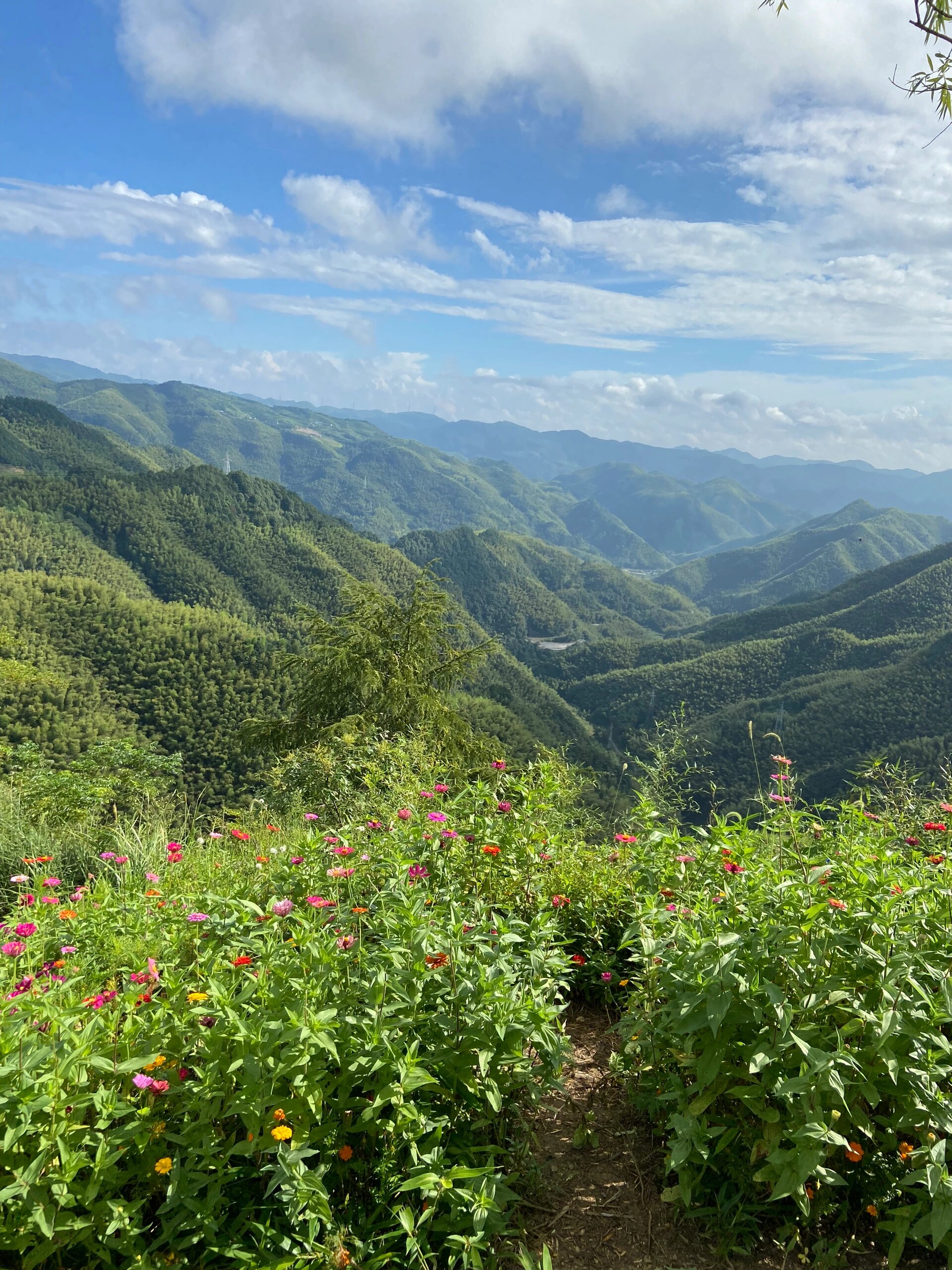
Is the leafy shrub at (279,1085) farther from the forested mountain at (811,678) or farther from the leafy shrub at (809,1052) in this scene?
the forested mountain at (811,678)

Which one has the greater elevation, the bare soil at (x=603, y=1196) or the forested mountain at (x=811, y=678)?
the bare soil at (x=603, y=1196)

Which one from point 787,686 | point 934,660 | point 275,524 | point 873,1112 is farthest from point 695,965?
point 275,524

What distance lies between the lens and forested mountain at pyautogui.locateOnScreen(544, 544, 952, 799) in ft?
219

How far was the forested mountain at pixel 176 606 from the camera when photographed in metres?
48.3

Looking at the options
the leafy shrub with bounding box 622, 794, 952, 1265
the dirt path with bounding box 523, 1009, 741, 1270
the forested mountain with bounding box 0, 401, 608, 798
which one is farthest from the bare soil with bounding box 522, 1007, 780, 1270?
the forested mountain with bounding box 0, 401, 608, 798

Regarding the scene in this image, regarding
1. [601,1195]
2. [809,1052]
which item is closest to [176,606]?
[601,1195]

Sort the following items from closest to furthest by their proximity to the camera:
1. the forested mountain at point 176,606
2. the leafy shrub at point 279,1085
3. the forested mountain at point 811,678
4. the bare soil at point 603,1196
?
the leafy shrub at point 279,1085 → the bare soil at point 603,1196 → the forested mountain at point 176,606 → the forested mountain at point 811,678

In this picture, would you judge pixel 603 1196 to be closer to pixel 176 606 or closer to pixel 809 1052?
pixel 809 1052

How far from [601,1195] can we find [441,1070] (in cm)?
73

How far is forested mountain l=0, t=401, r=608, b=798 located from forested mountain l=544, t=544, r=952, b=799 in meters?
14.5

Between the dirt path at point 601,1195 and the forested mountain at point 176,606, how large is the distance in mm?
5058

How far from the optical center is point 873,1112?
215 centimetres

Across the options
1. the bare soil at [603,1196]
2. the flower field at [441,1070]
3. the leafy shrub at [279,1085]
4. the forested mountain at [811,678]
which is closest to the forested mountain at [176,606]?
the bare soil at [603,1196]

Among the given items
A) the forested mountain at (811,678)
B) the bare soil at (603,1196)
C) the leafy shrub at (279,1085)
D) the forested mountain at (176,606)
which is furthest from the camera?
the forested mountain at (811,678)
